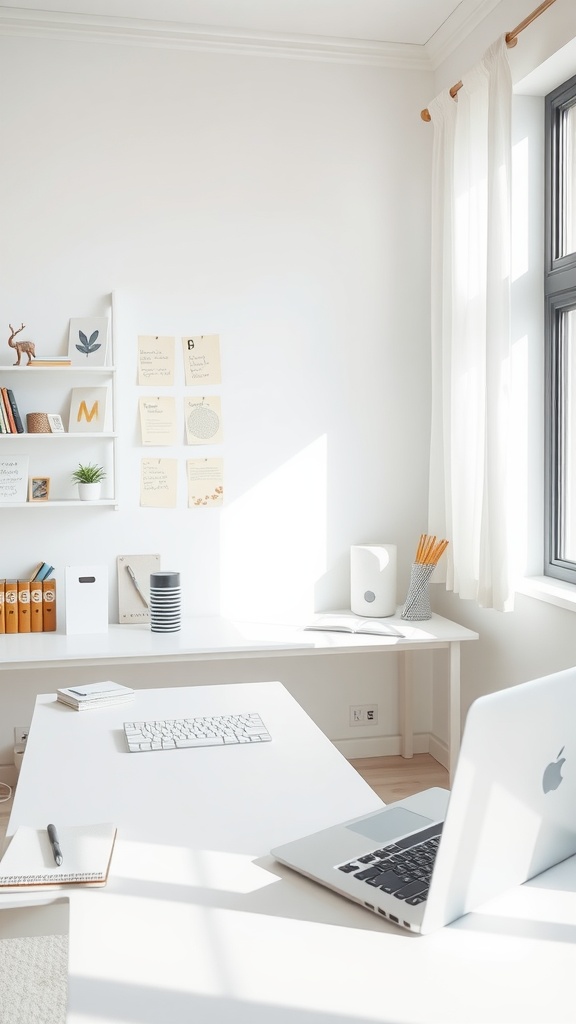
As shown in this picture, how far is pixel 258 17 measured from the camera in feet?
10.9

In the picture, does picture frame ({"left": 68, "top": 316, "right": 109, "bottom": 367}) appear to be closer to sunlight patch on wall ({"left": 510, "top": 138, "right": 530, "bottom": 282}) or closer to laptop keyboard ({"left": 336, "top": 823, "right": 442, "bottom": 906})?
sunlight patch on wall ({"left": 510, "top": 138, "right": 530, "bottom": 282})

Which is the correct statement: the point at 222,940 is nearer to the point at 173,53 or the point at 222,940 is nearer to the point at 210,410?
the point at 210,410

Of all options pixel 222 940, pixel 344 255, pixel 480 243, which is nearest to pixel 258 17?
pixel 344 255

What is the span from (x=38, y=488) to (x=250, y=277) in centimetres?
120

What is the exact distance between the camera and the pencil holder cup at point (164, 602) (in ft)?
10.6

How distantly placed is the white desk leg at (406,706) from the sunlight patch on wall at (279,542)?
1.57ft

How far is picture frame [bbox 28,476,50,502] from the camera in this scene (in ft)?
11.1

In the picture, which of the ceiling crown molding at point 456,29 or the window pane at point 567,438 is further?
the ceiling crown molding at point 456,29

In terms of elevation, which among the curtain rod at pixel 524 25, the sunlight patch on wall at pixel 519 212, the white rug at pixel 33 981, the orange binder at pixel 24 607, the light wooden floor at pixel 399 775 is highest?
the curtain rod at pixel 524 25

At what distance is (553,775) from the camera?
117cm

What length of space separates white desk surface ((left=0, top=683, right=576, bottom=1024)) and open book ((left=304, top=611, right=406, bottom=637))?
Result: 1.61 meters

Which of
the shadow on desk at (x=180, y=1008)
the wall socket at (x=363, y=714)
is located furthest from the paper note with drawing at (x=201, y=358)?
the shadow on desk at (x=180, y=1008)

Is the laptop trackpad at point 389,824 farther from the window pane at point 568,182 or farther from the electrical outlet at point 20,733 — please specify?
the electrical outlet at point 20,733

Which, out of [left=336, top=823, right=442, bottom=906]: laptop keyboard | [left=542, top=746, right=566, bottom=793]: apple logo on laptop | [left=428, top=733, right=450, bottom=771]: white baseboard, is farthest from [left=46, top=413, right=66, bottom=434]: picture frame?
[left=542, top=746, right=566, bottom=793]: apple logo on laptop
